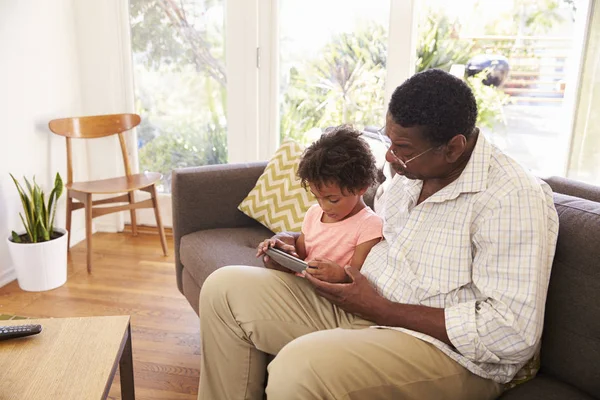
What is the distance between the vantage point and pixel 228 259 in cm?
184

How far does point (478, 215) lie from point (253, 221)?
1224 mm

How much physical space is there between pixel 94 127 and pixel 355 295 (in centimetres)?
224

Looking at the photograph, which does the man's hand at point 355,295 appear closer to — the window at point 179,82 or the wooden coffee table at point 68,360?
the wooden coffee table at point 68,360

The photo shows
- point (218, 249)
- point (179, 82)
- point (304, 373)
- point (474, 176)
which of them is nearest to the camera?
point (304, 373)

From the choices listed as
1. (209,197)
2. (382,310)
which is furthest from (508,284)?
(209,197)

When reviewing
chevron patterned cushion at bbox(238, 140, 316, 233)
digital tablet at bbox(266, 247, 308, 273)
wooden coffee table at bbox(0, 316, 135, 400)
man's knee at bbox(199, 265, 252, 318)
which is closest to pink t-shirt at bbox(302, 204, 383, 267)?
digital tablet at bbox(266, 247, 308, 273)

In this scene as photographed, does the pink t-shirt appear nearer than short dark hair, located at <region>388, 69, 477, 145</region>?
No

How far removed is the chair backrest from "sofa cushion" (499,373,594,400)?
2.42 metres

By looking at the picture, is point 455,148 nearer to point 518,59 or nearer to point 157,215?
point 518,59

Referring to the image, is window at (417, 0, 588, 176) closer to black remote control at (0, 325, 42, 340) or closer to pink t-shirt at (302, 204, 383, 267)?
pink t-shirt at (302, 204, 383, 267)

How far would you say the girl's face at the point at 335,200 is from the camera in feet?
4.74

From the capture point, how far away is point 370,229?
1.47m

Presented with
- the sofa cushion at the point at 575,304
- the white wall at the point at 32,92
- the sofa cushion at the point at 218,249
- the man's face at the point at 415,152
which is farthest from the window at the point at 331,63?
the sofa cushion at the point at 575,304

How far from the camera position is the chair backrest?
287cm
